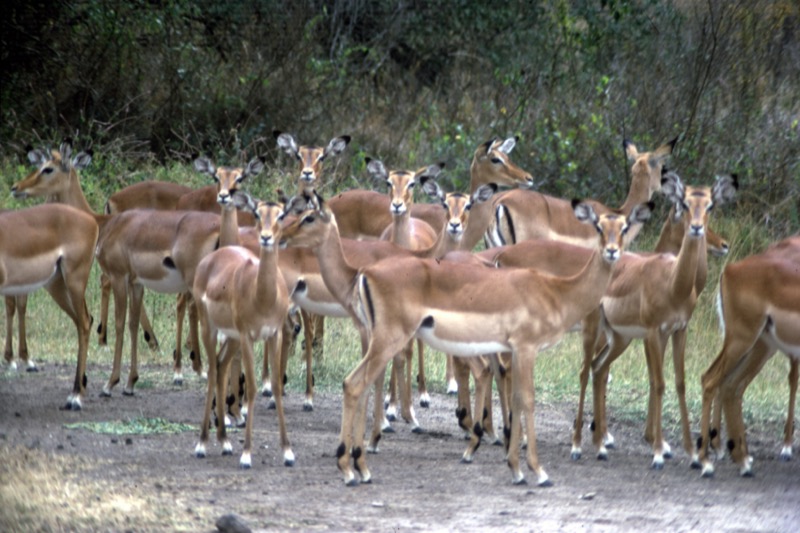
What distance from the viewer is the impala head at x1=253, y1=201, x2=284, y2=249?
24.2 feet

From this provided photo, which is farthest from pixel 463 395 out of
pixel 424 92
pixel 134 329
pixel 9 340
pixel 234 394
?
pixel 424 92

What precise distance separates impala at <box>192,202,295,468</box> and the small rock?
1.78 metres

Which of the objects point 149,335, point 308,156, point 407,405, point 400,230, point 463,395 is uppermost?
point 308,156

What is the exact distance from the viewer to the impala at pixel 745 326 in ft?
→ 25.1

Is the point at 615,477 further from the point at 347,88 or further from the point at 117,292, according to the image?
the point at 347,88

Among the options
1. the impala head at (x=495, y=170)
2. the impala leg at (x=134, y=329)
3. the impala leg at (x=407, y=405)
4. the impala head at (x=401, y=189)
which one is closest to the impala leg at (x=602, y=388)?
the impala leg at (x=407, y=405)

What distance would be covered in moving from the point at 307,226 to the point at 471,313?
1157 mm

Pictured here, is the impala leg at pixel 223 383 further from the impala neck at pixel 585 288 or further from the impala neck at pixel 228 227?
the impala neck at pixel 585 288

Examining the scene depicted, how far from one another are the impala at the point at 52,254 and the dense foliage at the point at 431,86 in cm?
537

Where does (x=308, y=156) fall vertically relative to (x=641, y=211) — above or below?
below

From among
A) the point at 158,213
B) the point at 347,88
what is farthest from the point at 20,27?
the point at 158,213

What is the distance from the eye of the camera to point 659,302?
308 inches

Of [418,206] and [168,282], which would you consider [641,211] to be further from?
[418,206]

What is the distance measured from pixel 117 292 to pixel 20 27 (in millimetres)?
6754
